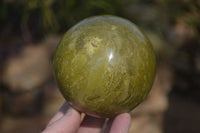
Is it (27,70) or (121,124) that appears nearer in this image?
(121,124)

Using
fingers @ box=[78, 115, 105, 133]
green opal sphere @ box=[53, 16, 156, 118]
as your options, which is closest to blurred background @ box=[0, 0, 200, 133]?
fingers @ box=[78, 115, 105, 133]

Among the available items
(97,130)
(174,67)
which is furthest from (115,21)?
(174,67)

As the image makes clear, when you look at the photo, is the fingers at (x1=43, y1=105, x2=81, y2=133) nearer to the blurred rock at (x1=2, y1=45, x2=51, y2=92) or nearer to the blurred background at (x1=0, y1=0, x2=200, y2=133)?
the blurred background at (x1=0, y1=0, x2=200, y2=133)

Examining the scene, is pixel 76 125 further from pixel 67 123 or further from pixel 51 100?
pixel 51 100

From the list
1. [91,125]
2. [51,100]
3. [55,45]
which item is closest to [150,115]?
[51,100]

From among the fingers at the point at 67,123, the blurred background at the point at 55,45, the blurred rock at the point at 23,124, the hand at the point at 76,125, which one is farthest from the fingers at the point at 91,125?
the blurred rock at the point at 23,124

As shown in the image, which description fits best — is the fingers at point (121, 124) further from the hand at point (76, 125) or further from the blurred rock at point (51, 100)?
the blurred rock at point (51, 100)

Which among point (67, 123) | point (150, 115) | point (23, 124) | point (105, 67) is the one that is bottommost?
point (150, 115)
